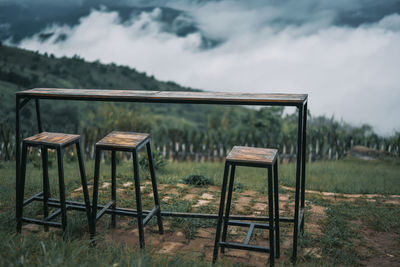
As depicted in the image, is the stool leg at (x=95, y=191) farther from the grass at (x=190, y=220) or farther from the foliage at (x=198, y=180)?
the foliage at (x=198, y=180)

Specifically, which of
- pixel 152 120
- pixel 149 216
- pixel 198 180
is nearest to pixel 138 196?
pixel 149 216

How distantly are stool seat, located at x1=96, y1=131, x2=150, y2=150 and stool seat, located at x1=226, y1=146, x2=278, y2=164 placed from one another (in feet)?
2.33

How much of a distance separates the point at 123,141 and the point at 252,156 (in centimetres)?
98

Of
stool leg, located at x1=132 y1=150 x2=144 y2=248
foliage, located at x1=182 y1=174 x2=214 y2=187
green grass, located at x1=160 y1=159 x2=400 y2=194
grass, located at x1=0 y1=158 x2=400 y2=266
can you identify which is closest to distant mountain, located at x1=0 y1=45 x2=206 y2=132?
grass, located at x1=0 y1=158 x2=400 y2=266

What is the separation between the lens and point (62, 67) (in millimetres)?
17859

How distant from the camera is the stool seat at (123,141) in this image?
276cm

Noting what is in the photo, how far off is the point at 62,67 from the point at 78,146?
16206 millimetres

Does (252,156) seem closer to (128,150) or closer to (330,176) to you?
(128,150)

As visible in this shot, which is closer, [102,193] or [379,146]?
[102,193]

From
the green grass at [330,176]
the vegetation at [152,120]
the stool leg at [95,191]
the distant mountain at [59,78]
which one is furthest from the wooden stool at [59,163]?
the distant mountain at [59,78]

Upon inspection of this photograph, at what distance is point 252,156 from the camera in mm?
2617

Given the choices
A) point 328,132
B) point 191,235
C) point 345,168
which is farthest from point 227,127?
point 191,235

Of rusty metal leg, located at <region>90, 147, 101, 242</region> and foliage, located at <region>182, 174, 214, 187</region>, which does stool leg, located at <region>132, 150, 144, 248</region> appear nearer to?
rusty metal leg, located at <region>90, 147, 101, 242</region>

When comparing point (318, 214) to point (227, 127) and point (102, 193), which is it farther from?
point (227, 127)
